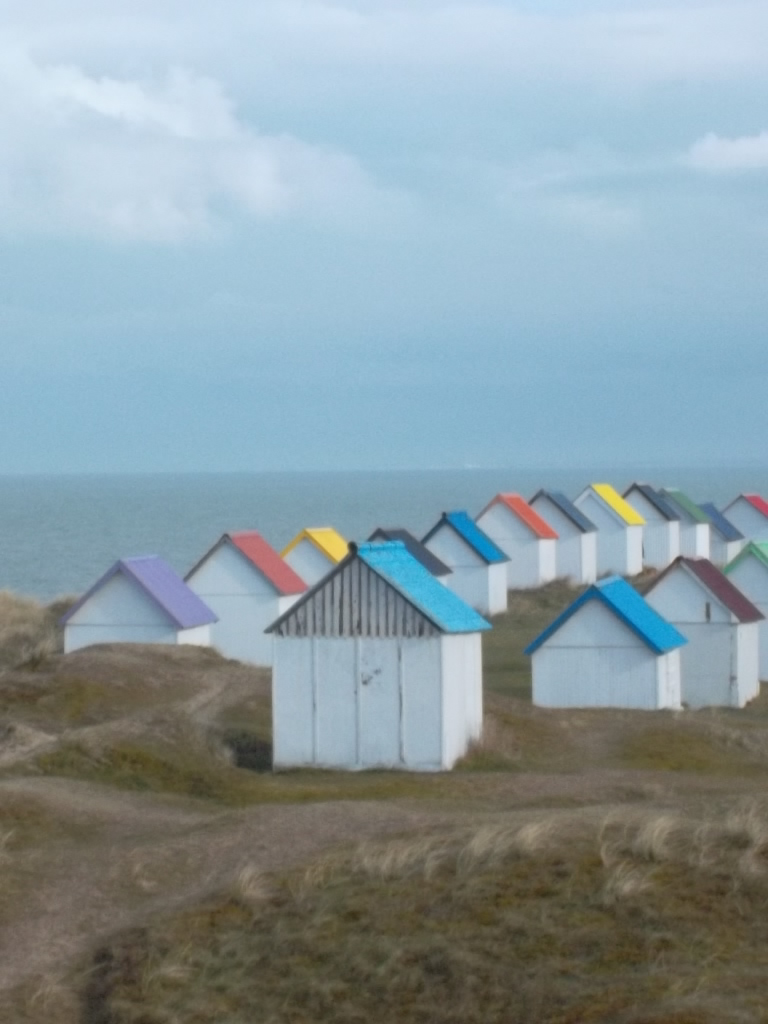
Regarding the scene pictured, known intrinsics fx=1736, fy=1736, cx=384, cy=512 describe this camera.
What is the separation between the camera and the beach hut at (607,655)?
36719mm

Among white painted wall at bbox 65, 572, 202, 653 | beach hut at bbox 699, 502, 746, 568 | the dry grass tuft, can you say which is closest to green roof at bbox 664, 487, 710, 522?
beach hut at bbox 699, 502, 746, 568

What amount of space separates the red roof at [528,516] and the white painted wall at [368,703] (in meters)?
34.0

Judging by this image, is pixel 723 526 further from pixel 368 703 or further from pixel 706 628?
pixel 368 703

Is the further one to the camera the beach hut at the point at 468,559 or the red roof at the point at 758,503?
the red roof at the point at 758,503

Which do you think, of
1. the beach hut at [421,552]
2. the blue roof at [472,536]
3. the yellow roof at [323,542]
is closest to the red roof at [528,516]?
the blue roof at [472,536]

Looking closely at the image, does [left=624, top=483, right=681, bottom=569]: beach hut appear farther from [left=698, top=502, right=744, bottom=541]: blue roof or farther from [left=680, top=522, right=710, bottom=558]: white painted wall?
[left=698, top=502, right=744, bottom=541]: blue roof

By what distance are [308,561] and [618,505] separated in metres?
21.7

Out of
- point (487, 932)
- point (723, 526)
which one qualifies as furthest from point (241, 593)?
point (723, 526)

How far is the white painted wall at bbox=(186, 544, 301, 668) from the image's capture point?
144ft

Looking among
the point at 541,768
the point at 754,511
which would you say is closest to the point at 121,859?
the point at 541,768

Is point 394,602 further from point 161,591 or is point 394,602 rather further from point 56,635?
point 56,635

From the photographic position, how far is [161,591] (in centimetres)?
4047

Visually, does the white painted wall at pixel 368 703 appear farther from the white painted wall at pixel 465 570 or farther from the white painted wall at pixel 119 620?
the white painted wall at pixel 465 570

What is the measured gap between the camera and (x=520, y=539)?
6316 cm
